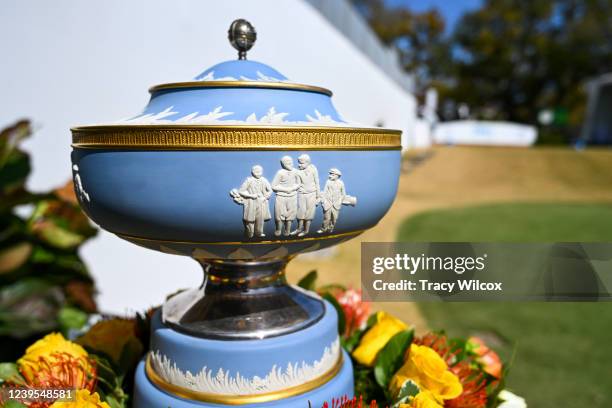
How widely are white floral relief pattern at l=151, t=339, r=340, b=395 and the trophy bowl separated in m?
0.07

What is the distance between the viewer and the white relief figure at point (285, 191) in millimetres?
729

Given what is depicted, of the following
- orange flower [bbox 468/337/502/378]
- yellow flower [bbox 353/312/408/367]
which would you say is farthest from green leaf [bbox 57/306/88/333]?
orange flower [bbox 468/337/502/378]

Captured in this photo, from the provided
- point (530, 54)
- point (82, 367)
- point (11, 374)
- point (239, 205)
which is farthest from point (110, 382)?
point (530, 54)

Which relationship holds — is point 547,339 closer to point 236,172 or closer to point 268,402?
point 268,402

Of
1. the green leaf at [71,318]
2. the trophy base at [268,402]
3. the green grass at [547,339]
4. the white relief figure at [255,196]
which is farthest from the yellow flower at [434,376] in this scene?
the green leaf at [71,318]

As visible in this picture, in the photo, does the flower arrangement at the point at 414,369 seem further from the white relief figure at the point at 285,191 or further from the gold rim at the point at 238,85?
the gold rim at the point at 238,85

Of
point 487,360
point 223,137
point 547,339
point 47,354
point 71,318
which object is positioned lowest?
point 547,339

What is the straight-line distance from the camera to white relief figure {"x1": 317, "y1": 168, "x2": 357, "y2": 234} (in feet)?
2.54

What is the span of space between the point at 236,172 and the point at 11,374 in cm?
75

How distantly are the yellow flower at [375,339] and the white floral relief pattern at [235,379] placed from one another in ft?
0.71

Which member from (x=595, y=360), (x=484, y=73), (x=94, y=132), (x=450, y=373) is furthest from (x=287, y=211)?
(x=484, y=73)

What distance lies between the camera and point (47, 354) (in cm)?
101

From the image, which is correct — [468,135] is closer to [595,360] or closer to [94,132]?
[595,360]

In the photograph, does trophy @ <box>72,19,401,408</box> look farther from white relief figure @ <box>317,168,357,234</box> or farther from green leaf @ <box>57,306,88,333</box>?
green leaf @ <box>57,306,88,333</box>
